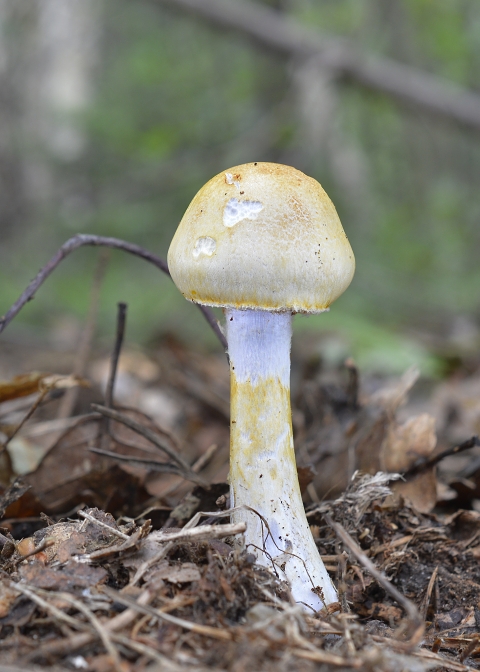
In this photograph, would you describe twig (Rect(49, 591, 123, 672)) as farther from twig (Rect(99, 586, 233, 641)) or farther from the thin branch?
the thin branch

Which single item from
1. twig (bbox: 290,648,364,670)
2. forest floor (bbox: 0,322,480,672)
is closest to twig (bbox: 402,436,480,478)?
forest floor (bbox: 0,322,480,672)

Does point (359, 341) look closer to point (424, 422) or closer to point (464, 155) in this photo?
point (424, 422)

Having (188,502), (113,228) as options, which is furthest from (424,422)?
(113,228)

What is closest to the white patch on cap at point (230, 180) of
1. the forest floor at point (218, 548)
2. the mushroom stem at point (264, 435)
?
the mushroom stem at point (264, 435)

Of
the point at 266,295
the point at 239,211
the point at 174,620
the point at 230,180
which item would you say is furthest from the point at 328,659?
the point at 230,180

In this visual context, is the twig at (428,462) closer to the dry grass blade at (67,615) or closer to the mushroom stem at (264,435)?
the mushroom stem at (264,435)

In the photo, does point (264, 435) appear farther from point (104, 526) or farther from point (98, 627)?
point (98, 627)
